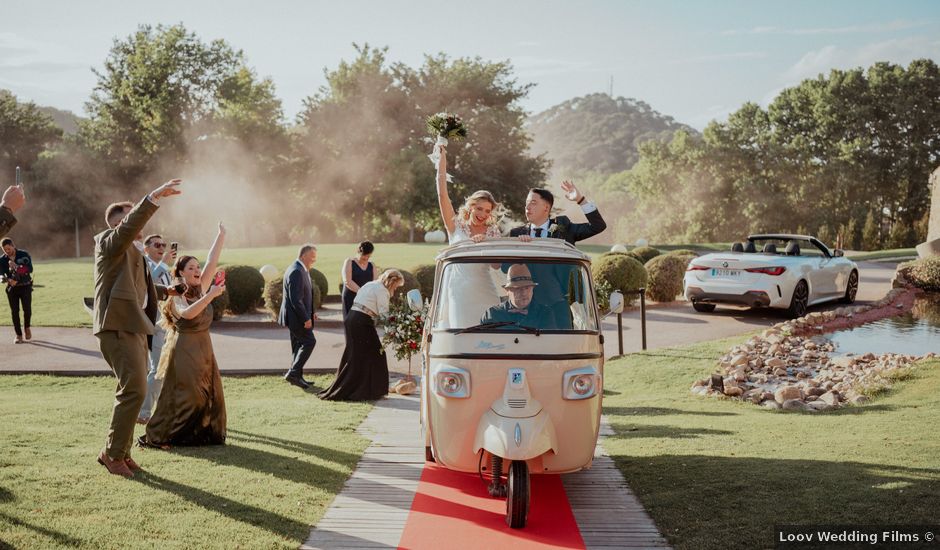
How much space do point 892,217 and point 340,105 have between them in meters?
44.4

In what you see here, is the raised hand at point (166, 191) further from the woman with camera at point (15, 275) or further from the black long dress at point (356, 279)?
the woman with camera at point (15, 275)

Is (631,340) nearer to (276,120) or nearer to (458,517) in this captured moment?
(458,517)

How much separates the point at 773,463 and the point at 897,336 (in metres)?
9.10

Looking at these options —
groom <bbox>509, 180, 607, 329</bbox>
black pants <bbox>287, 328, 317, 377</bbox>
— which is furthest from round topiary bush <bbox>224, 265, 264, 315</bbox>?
groom <bbox>509, 180, 607, 329</bbox>

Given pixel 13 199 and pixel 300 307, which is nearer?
pixel 13 199

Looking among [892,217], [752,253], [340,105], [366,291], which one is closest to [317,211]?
[340,105]

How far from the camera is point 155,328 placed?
10523mm

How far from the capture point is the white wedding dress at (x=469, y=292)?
654 centimetres

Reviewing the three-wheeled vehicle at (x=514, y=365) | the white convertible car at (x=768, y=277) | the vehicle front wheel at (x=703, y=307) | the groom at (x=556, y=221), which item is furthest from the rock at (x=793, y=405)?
the vehicle front wheel at (x=703, y=307)

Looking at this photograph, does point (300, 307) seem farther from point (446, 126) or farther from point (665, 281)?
point (665, 281)

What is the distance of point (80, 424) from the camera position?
931cm

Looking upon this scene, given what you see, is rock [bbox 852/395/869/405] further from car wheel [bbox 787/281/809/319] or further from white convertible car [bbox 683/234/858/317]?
car wheel [bbox 787/281/809/319]

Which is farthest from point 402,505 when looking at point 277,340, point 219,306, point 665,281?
point 665,281

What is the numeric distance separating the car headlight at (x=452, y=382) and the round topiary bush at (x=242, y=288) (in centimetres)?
1681
